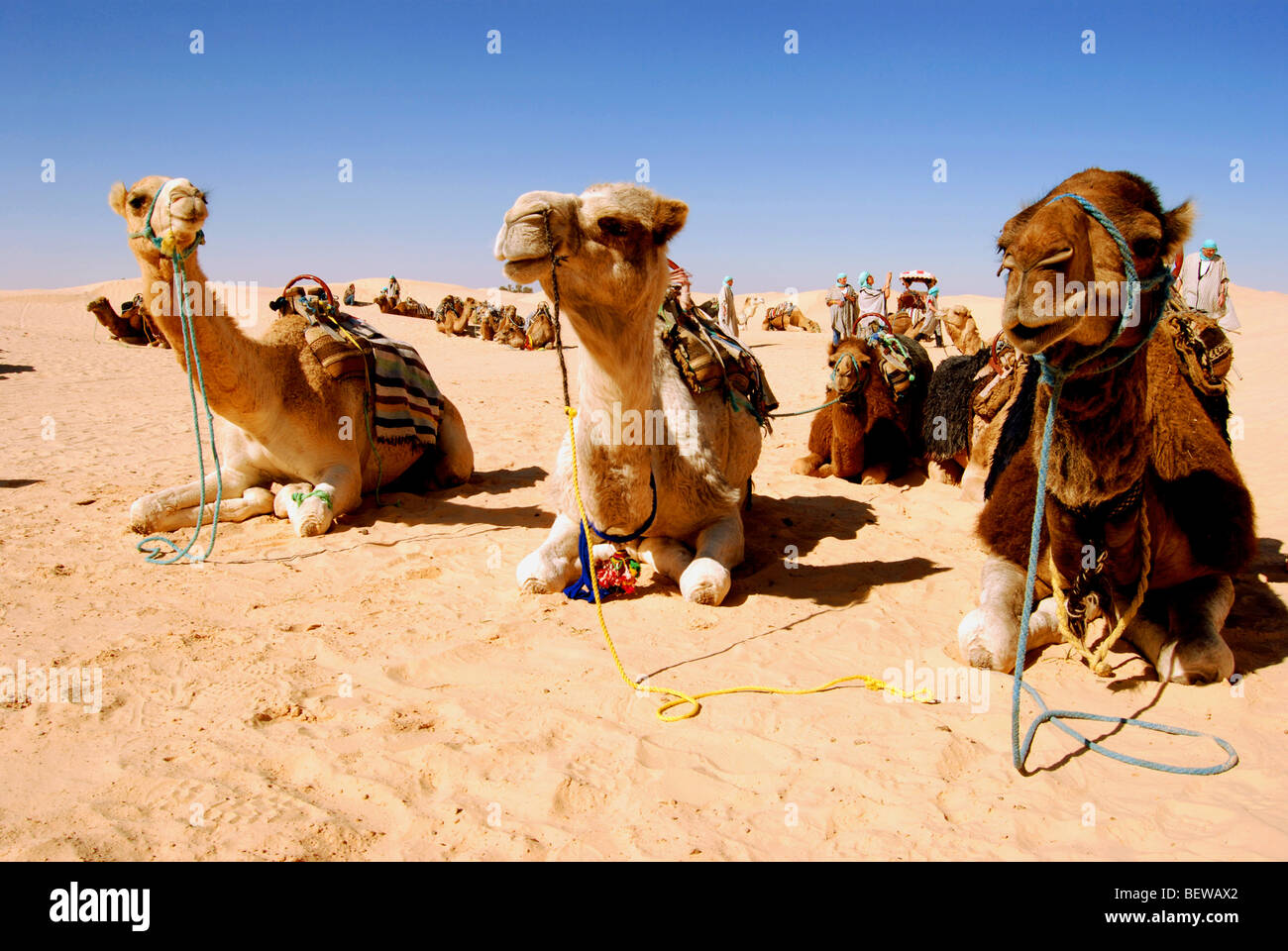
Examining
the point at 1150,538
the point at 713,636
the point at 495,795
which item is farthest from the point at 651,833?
the point at 1150,538

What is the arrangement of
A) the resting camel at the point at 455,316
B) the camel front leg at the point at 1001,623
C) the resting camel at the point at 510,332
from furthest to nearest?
the resting camel at the point at 455,316, the resting camel at the point at 510,332, the camel front leg at the point at 1001,623

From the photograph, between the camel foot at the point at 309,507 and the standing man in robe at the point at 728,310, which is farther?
the standing man in robe at the point at 728,310

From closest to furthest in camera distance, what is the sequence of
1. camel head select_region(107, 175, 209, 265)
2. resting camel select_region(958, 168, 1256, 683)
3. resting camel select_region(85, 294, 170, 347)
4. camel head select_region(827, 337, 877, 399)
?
resting camel select_region(958, 168, 1256, 683) → camel head select_region(107, 175, 209, 265) → resting camel select_region(85, 294, 170, 347) → camel head select_region(827, 337, 877, 399)

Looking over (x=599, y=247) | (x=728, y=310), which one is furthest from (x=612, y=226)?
(x=728, y=310)

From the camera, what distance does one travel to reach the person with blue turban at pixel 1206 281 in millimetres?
13383

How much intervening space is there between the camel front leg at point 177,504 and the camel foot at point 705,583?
354 cm

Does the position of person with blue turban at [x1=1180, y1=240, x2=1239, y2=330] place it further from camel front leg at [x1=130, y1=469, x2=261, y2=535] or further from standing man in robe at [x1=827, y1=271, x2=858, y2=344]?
camel front leg at [x1=130, y1=469, x2=261, y2=535]

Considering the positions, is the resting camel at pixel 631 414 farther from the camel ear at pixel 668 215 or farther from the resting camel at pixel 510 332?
the resting camel at pixel 510 332

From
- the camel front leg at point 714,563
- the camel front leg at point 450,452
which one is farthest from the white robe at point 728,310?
the camel front leg at point 714,563

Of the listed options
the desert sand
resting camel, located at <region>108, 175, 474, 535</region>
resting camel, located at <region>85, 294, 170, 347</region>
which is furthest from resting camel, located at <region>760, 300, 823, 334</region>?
the desert sand

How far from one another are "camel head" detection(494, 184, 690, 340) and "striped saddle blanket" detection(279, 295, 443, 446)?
3540 millimetres

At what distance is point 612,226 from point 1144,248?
2000mm

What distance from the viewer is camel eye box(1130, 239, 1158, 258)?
108 inches

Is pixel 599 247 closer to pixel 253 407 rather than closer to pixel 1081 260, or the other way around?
pixel 1081 260
